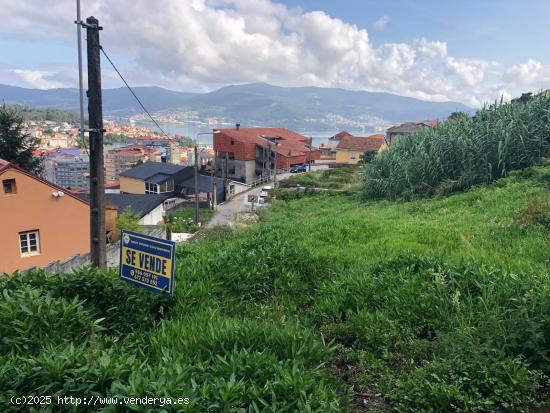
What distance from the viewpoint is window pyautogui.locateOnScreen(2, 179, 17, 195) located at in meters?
18.5

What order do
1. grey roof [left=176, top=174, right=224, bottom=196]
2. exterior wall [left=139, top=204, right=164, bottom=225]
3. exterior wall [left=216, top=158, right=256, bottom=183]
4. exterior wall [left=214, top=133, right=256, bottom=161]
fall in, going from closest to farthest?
exterior wall [left=139, top=204, right=164, bottom=225] < grey roof [left=176, top=174, right=224, bottom=196] < exterior wall [left=214, top=133, right=256, bottom=161] < exterior wall [left=216, top=158, right=256, bottom=183]

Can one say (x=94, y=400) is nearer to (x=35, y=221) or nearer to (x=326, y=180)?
(x=35, y=221)

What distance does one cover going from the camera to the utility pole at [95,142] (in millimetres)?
6098

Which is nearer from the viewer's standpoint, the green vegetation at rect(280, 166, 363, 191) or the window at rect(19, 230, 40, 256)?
the window at rect(19, 230, 40, 256)

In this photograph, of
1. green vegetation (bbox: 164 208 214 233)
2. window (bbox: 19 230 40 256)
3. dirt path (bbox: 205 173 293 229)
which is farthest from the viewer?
dirt path (bbox: 205 173 293 229)

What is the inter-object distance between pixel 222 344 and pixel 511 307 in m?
2.59

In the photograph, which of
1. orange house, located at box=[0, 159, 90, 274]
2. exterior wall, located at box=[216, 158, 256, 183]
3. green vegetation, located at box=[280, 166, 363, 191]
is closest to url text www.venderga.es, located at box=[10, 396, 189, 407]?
orange house, located at box=[0, 159, 90, 274]

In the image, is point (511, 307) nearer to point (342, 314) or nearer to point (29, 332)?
point (342, 314)

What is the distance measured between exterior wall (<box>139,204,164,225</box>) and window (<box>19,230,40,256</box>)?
1114cm

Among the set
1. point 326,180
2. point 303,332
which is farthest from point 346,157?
point 303,332

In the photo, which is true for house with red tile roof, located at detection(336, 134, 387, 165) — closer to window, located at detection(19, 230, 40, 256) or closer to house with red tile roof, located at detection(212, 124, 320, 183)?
house with red tile roof, located at detection(212, 124, 320, 183)

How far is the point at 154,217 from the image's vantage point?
33375 millimetres

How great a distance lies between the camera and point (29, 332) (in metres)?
3.53

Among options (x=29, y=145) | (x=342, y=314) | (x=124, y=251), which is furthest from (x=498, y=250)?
(x=29, y=145)
